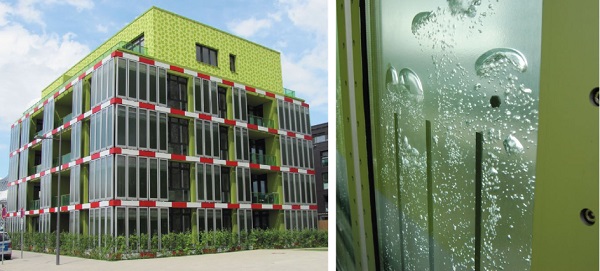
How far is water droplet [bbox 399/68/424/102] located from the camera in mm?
1629

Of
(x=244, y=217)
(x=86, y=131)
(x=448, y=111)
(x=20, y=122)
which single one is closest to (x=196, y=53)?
(x=86, y=131)

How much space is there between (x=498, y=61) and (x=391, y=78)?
48 centimetres

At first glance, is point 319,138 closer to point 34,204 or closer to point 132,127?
point 34,204

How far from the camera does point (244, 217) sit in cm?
3008

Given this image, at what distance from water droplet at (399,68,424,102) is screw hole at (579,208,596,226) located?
2.08 feet

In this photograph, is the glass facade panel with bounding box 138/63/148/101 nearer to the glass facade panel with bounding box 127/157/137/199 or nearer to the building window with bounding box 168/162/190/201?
the glass facade panel with bounding box 127/157/137/199

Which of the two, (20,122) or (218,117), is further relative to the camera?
(20,122)

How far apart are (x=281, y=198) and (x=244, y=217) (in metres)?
3.87

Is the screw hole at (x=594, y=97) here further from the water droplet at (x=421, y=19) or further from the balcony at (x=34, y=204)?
the balcony at (x=34, y=204)

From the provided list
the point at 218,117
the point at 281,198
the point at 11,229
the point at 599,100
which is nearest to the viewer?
the point at 599,100

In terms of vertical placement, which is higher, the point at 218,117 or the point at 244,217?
the point at 218,117

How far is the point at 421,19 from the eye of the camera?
1628 mm

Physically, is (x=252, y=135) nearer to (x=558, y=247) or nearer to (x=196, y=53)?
A: (x=196, y=53)

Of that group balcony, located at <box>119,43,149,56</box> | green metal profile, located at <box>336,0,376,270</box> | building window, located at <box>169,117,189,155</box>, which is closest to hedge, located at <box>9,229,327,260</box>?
building window, located at <box>169,117,189,155</box>
